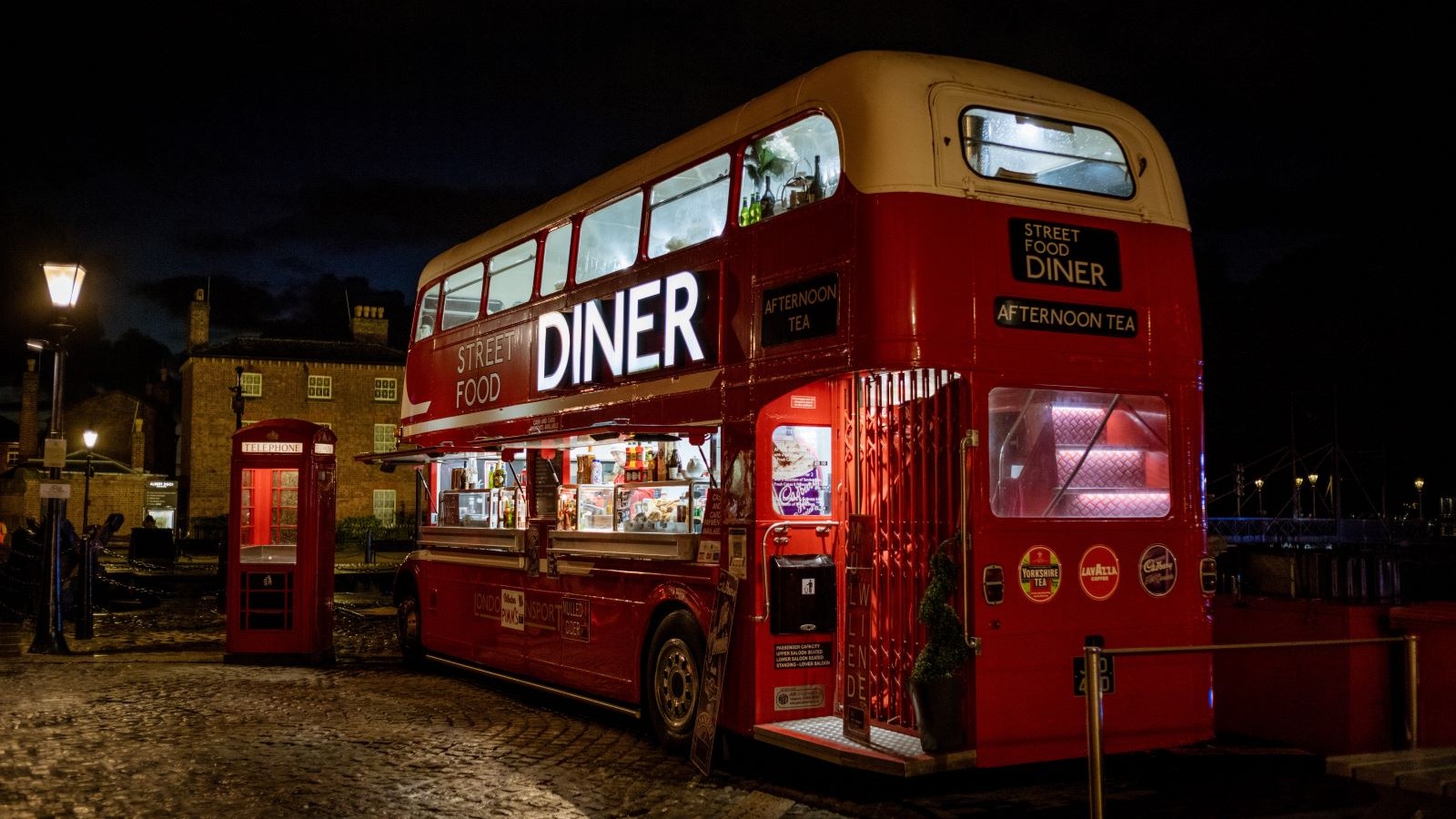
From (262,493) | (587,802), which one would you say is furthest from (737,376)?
(262,493)

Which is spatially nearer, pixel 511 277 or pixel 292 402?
pixel 511 277

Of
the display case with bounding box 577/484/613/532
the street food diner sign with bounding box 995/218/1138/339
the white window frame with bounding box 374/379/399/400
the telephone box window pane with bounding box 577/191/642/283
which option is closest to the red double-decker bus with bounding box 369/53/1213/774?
the street food diner sign with bounding box 995/218/1138/339

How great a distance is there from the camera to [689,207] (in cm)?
950

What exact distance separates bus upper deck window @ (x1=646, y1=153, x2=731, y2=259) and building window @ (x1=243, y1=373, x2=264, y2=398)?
44.1 meters

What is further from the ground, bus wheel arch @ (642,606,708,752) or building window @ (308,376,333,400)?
building window @ (308,376,333,400)

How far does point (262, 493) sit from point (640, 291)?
20.9 ft

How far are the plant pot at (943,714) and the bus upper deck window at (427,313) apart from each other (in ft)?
29.1

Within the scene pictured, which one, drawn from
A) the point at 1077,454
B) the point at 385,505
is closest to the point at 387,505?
the point at 385,505

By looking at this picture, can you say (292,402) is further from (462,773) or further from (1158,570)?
(1158,570)

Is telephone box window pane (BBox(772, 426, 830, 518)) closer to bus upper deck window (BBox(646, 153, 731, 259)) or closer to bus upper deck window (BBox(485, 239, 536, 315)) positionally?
bus upper deck window (BBox(646, 153, 731, 259))

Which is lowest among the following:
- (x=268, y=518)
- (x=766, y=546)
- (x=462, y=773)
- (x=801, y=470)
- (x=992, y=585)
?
(x=462, y=773)

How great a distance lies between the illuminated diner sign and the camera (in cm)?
926

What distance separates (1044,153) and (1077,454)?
200 cm

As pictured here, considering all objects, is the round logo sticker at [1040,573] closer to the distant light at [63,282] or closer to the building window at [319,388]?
the distant light at [63,282]
